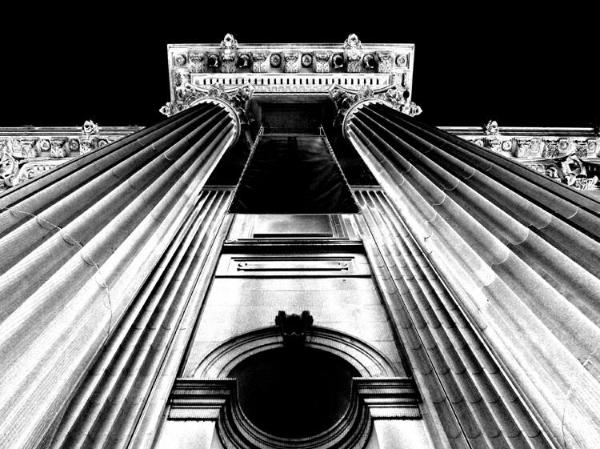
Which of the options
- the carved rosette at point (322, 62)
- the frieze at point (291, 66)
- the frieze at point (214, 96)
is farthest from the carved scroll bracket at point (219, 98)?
the carved rosette at point (322, 62)

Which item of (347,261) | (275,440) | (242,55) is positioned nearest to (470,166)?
(347,261)

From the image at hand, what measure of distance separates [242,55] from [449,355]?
13.8m

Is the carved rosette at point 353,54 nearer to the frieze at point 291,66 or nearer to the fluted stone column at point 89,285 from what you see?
the frieze at point 291,66

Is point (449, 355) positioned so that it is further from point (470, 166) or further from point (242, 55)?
point (242, 55)

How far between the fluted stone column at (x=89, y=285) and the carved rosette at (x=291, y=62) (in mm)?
9248

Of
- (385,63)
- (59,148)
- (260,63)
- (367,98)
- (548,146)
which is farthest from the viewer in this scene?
(260,63)

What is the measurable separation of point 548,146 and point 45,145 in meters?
15.5

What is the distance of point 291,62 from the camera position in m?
16.9

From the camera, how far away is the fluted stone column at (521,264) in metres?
3.48

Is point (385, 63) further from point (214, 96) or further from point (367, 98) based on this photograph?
point (214, 96)

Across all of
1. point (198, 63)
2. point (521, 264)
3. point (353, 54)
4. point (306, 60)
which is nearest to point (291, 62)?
point (306, 60)

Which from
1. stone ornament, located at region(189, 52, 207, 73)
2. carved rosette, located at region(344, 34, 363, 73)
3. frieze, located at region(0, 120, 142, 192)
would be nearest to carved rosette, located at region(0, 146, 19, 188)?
frieze, located at region(0, 120, 142, 192)

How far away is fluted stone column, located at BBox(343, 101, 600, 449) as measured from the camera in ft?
11.4

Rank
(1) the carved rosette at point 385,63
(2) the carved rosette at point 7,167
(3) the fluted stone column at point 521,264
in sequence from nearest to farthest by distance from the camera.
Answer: (3) the fluted stone column at point 521,264 < (2) the carved rosette at point 7,167 < (1) the carved rosette at point 385,63
